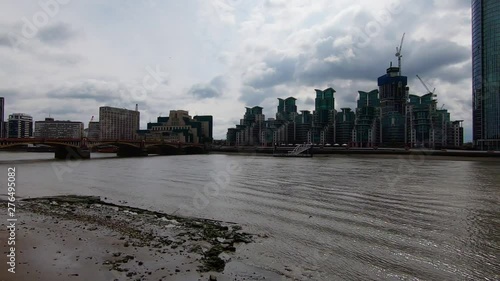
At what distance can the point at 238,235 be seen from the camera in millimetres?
11898

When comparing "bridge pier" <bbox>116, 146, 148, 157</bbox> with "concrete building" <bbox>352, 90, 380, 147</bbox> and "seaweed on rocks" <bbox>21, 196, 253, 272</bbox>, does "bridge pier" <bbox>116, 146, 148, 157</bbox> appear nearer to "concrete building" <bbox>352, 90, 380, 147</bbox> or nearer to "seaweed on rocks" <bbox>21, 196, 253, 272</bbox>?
"seaweed on rocks" <bbox>21, 196, 253, 272</bbox>

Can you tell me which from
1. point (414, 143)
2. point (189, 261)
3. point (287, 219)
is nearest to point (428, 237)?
point (287, 219)

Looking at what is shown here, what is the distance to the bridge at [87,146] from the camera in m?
61.3

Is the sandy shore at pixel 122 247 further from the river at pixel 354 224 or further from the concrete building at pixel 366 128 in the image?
the concrete building at pixel 366 128

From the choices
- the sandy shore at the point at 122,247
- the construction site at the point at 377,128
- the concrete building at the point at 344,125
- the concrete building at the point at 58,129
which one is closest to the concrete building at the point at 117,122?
the concrete building at the point at 58,129

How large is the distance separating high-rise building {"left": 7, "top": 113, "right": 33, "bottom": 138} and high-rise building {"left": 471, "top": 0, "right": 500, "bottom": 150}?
180899 mm

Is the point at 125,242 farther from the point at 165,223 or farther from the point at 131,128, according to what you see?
the point at 131,128

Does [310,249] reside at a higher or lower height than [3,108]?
lower

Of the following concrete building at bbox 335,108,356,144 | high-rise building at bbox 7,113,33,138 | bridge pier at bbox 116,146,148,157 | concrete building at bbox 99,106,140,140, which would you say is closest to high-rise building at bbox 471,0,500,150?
concrete building at bbox 335,108,356,144

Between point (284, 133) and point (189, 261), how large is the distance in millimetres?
186135

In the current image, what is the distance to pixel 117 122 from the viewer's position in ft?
478

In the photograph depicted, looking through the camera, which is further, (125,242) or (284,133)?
(284,133)

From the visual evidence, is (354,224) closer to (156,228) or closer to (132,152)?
(156,228)

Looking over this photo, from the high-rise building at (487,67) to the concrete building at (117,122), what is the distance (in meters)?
150
